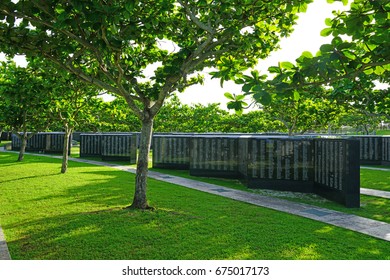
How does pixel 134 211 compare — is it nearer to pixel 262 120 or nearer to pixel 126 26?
pixel 126 26

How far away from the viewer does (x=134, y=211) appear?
327 inches

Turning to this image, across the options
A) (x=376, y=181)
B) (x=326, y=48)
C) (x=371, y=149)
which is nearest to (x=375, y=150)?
(x=371, y=149)

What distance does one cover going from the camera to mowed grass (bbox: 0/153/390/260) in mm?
5613

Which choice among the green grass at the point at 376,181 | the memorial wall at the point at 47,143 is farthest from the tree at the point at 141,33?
the memorial wall at the point at 47,143

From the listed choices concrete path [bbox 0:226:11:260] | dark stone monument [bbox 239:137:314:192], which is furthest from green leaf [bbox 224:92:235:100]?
dark stone monument [bbox 239:137:314:192]

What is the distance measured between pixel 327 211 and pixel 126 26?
704cm

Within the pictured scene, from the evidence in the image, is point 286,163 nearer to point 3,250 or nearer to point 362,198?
point 362,198

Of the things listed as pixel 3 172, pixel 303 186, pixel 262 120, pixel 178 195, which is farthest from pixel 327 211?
pixel 262 120

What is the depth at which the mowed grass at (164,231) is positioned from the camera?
5.61 m

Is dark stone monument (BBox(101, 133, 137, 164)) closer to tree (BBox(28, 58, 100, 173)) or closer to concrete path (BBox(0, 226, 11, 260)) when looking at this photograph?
tree (BBox(28, 58, 100, 173))

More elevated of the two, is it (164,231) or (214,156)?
(214,156)

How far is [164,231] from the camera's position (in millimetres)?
6766

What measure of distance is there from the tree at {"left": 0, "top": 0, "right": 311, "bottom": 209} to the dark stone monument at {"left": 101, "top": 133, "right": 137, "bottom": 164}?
39.6ft

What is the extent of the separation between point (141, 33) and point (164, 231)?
465 centimetres
